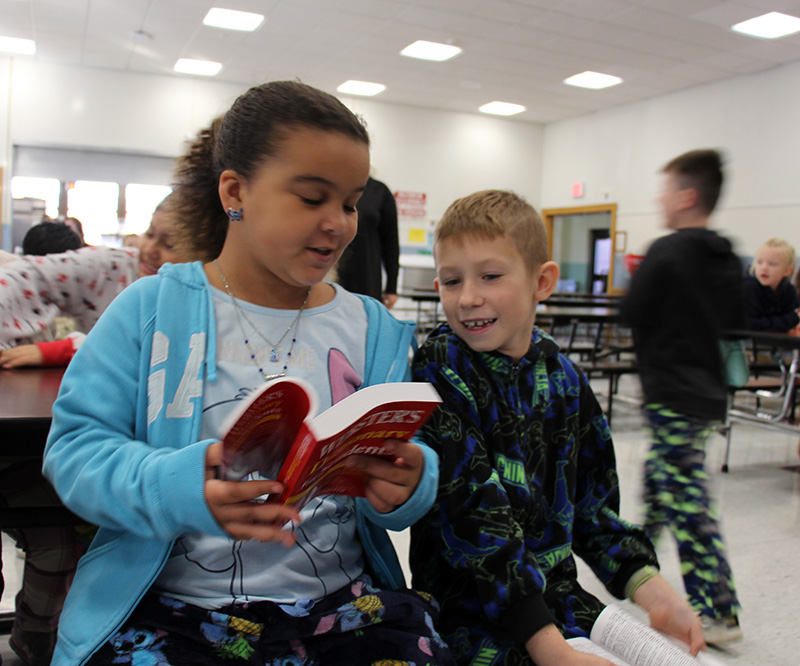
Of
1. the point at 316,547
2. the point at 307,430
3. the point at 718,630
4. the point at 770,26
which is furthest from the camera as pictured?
the point at 770,26

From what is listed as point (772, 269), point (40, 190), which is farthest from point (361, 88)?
point (772, 269)

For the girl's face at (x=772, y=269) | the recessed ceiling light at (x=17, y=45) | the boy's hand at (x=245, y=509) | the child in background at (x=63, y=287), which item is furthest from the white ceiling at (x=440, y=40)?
the boy's hand at (x=245, y=509)

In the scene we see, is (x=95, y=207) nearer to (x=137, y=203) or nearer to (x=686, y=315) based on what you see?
(x=137, y=203)

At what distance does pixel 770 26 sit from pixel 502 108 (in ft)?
14.5

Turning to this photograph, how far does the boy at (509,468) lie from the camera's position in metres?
0.95

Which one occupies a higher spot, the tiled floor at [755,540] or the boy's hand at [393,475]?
the boy's hand at [393,475]

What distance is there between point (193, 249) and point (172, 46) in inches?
296

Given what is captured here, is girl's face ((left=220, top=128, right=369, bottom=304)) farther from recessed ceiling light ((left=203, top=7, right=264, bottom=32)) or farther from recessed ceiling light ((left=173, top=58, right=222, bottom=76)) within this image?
recessed ceiling light ((left=173, top=58, right=222, bottom=76))

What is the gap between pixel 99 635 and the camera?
0.75 m

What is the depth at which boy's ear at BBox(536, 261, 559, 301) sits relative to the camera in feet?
3.76

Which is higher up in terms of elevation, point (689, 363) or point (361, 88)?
point (361, 88)

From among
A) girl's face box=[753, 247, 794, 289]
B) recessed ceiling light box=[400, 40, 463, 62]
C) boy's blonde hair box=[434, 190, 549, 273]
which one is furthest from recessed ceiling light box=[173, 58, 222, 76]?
boy's blonde hair box=[434, 190, 549, 273]

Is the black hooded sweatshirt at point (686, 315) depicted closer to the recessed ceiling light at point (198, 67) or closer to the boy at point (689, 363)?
the boy at point (689, 363)

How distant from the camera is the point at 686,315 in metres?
1.99
